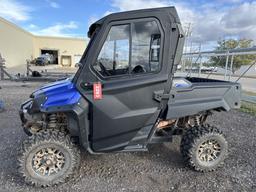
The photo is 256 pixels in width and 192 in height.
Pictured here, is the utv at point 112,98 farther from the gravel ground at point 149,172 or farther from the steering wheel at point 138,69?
the gravel ground at point 149,172

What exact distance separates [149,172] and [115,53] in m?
1.88

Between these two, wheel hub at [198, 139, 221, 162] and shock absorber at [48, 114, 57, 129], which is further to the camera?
wheel hub at [198, 139, 221, 162]

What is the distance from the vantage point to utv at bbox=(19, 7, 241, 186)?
2912 mm

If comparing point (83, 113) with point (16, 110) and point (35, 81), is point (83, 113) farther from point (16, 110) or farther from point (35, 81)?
point (35, 81)

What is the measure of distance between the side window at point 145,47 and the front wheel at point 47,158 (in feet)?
4.70

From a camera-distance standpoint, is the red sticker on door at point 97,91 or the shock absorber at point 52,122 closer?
the red sticker on door at point 97,91

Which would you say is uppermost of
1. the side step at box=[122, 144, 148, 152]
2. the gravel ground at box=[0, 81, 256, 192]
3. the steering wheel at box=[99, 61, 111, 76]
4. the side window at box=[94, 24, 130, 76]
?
the side window at box=[94, 24, 130, 76]

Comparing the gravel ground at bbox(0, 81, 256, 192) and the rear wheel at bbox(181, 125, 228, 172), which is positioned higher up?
the rear wheel at bbox(181, 125, 228, 172)

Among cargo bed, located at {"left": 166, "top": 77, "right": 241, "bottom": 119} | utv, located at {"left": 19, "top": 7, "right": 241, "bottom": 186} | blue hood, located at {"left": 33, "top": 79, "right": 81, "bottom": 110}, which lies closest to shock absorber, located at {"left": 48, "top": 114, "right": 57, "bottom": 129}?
utv, located at {"left": 19, "top": 7, "right": 241, "bottom": 186}

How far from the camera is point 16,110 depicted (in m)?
6.73

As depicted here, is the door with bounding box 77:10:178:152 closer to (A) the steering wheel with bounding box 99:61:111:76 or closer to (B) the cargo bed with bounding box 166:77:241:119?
(A) the steering wheel with bounding box 99:61:111:76

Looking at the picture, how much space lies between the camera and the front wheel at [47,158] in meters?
2.90

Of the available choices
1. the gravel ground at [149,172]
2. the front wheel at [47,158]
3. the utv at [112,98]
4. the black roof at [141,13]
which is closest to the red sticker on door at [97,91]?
the utv at [112,98]

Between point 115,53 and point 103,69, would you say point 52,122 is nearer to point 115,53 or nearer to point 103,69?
point 103,69
